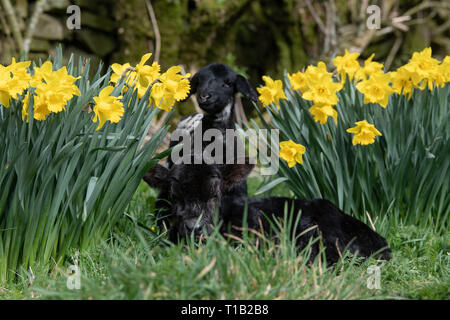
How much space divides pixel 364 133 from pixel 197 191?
1043 millimetres

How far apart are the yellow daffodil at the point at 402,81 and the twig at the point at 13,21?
16.0 ft

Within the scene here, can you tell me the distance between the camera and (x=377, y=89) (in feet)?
10.0

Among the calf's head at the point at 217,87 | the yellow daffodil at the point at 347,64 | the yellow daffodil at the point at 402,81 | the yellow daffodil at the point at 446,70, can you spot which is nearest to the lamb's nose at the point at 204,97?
the calf's head at the point at 217,87

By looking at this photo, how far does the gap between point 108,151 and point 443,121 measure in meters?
1.97

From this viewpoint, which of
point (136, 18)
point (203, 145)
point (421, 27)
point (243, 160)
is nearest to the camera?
point (243, 160)

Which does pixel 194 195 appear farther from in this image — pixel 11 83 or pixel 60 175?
pixel 11 83

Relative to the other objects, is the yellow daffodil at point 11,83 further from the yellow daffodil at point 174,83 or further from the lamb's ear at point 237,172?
the lamb's ear at point 237,172

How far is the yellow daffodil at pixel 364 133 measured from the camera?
2861 millimetres

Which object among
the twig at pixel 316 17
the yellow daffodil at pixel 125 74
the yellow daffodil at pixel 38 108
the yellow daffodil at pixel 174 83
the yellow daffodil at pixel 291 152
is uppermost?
the twig at pixel 316 17

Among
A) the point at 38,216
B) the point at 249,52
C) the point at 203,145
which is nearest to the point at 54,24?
the point at 249,52

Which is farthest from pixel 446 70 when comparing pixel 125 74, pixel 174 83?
pixel 125 74

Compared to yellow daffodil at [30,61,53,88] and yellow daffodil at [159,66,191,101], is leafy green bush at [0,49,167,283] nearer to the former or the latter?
yellow daffodil at [30,61,53,88]

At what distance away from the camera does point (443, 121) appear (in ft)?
10.3
